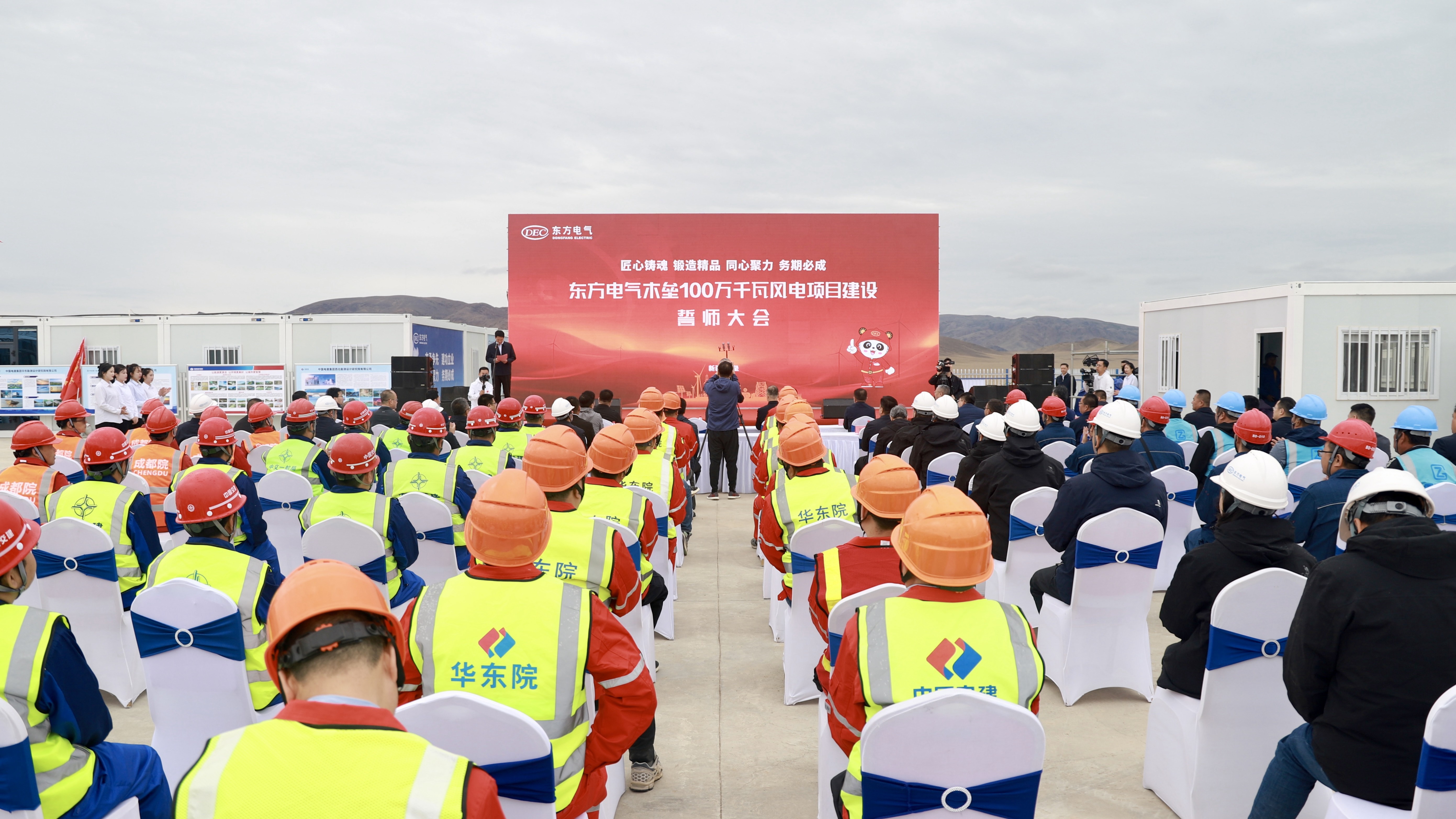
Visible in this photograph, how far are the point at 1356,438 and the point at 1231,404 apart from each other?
3.36 metres

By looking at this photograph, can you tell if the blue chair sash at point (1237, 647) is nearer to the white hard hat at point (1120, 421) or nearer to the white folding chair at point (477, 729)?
the white hard hat at point (1120, 421)

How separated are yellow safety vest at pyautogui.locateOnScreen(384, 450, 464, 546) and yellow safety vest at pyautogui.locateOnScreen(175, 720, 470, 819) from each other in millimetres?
3773

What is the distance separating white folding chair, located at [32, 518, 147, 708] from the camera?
156 inches

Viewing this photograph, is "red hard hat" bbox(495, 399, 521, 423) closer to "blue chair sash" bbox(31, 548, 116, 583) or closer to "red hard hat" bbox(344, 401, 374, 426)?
"red hard hat" bbox(344, 401, 374, 426)

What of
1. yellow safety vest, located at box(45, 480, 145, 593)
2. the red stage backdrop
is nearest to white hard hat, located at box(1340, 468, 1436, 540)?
yellow safety vest, located at box(45, 480, 145, 593)

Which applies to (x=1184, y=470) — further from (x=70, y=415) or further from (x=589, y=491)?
(x=70, y=415)

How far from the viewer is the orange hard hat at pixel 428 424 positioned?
193 inches

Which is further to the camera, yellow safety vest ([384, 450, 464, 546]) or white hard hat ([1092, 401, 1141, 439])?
yellow safety vest ([384, 450, 464, 546])

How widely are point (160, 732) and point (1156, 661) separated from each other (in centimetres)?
457

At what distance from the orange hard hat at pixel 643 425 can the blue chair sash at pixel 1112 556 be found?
2.78 metres

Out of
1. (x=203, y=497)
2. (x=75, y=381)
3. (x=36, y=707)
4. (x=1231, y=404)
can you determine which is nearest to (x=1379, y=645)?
(x=36, y=707)

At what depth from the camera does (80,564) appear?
12.8 ft

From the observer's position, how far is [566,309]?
599 inches

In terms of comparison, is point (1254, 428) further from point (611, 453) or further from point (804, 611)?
point (611, 453)
